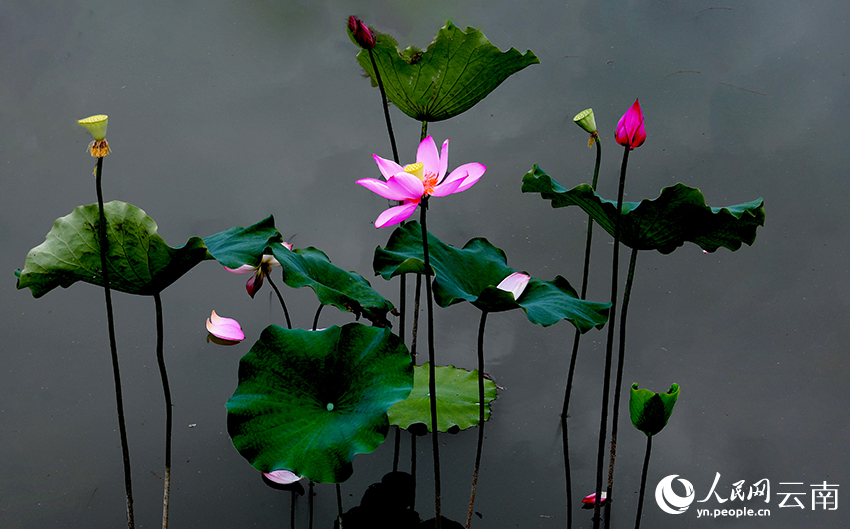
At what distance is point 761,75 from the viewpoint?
1.92 metres

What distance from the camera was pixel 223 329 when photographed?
1164mm

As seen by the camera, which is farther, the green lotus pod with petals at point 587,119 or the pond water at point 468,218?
the pond water at point 468,218

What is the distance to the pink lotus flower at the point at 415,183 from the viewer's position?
0.76 metres

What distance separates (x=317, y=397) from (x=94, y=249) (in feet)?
1.13

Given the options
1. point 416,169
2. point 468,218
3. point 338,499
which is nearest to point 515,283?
point 416,169

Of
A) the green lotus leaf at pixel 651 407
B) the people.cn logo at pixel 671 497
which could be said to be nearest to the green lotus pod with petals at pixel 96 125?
the green lotus leaf at pixel 651 407

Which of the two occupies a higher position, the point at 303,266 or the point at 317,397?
the point at 303,266

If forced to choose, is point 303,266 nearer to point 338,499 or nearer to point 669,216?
point 338,499

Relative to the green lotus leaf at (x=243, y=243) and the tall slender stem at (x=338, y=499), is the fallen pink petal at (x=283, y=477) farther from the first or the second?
the green lotus leaf at (x=243, y=243)

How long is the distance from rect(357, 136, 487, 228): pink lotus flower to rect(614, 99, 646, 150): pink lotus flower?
21 centimetres

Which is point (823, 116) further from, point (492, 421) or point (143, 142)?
point (143, 142)

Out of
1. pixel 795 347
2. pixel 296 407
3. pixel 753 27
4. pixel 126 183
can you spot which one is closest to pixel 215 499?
pixel 296 407

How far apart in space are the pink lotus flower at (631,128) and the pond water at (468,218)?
0.59 m

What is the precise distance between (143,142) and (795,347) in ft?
5.16
